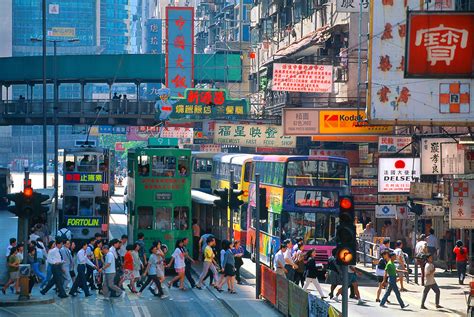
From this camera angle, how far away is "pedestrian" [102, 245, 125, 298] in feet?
100

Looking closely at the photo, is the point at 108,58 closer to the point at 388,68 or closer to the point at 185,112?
the point at 185,112

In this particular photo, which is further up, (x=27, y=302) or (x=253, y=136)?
(x=253, y=136)

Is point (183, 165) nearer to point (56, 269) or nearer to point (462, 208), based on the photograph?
point (56, 269)

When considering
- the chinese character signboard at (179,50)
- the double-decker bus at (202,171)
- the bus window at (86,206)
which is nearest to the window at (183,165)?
the bus window at (86,206)

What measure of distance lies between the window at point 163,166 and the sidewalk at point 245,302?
3769mm

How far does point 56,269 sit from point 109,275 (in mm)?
1442

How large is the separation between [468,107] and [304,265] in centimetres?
676

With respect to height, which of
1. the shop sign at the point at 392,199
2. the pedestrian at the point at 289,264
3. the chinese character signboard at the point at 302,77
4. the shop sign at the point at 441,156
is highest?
the chinese character signboard at the point at 302,77

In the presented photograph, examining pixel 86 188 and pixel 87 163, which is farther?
pixel 86 188

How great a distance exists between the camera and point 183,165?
38.3 m

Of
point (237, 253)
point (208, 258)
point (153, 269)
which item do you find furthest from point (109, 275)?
point (237, 253)

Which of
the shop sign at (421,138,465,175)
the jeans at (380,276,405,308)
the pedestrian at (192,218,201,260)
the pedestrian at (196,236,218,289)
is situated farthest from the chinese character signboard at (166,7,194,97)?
the jeans at (380,276,405,308)

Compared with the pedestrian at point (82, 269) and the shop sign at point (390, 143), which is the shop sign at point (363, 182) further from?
the pedestrian at point (82, 269)

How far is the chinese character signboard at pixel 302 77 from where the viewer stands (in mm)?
47562
